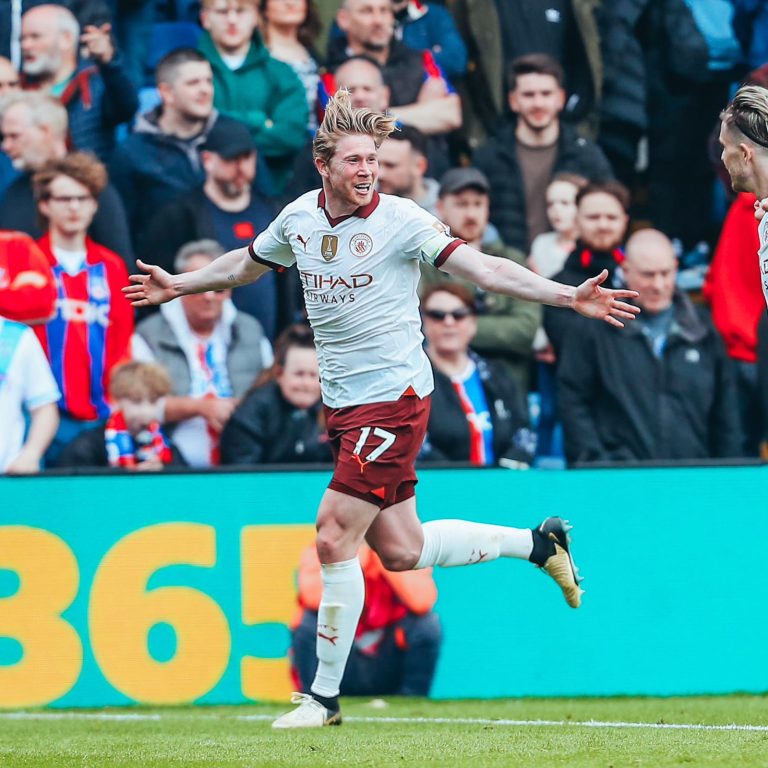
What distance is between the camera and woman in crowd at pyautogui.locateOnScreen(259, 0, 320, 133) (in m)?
11.1

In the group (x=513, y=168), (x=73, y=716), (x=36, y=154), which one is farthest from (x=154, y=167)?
(x=73, y=716)

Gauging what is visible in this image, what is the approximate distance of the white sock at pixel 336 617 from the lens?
6652 mm

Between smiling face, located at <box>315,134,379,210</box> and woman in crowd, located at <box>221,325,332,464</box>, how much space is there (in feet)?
10.6

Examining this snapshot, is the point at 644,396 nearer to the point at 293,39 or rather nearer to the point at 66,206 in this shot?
the point at 293,39

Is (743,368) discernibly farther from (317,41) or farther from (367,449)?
(367,449)

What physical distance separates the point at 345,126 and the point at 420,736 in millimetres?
2538

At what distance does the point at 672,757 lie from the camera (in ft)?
17.4

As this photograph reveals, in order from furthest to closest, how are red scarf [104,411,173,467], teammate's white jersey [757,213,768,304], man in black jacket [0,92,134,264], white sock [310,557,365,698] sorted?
man in black jacket [0,92,134,264] → red scarf [104,411,173,467] → white sock [310,557,365,698] → teammate's white jersey [757,213,768,304]

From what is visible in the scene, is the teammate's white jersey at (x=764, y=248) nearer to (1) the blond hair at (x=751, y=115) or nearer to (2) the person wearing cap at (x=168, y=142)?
(1) the blond hair at (x=751, y=115)

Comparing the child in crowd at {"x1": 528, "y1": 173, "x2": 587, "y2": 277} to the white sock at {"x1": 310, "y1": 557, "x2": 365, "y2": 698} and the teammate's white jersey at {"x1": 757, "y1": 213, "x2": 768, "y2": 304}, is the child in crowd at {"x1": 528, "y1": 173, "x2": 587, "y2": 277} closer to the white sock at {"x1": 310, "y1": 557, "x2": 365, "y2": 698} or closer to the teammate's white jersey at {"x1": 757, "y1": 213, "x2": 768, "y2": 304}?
the white sock at {"x1": 310, "y1": 557, "x2": 365, "y2": 698}

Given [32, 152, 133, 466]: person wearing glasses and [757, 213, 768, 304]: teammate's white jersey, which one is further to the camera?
[32, 152, 133, 466]: person wearing glasses

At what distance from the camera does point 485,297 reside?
1065 cm

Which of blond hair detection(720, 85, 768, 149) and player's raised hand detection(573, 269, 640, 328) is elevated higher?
blond hair detection(720, 85, 768, 149)

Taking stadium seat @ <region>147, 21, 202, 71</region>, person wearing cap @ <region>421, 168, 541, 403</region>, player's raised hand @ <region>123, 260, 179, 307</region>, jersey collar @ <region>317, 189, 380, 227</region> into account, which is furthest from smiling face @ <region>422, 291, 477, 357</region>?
jersey collar @ <region>317, 189, 380, 227</region>
